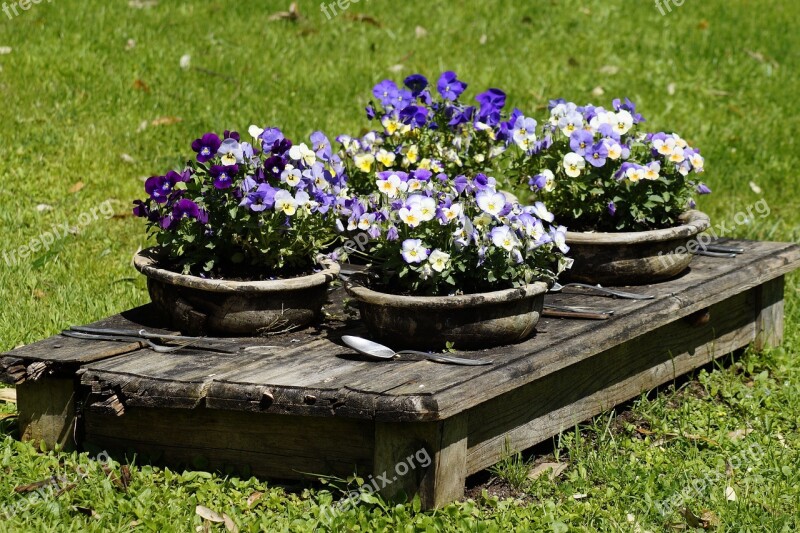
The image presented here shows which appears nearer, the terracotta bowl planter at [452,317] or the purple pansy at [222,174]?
the terracotta bowl planter at [452,317]

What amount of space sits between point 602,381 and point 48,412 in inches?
76.0

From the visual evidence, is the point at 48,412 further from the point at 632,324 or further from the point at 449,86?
the point at 449,86

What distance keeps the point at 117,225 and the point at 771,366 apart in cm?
335

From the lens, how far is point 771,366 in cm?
482

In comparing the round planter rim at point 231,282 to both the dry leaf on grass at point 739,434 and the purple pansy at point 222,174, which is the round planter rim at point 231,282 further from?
the dry leaf on grass at point 739,434

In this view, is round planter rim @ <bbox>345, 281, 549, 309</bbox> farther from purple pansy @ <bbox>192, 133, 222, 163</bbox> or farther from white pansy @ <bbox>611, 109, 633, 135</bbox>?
white pansy @ <bbox>611, 109, 633, 135</bbox>

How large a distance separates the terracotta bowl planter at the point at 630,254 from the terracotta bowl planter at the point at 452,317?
0.69 metres

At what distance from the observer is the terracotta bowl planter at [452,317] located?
11.6 ft

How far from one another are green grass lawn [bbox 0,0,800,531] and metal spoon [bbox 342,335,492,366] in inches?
17.9

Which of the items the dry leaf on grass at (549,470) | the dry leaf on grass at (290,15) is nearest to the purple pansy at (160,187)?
the dry leaf on grass at (549,470)

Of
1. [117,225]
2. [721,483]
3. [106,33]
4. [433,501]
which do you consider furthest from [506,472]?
[106,33]

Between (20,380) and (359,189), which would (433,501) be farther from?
(359,189)

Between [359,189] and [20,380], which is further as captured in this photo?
[359,189]

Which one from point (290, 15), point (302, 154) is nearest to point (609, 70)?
point (290, 15)
